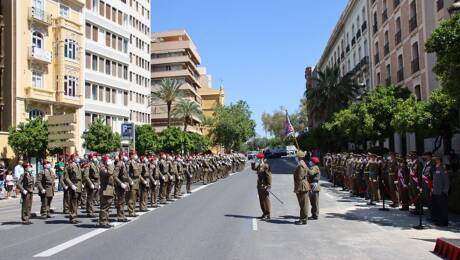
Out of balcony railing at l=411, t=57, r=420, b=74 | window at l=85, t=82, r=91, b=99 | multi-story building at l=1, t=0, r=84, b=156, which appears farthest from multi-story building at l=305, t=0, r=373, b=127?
multi-story building at l=1, t=0, r=84, b=156

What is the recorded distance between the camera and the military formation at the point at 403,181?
13.8m

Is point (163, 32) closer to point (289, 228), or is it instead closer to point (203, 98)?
point (203, 98)

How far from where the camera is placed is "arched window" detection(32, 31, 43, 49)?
4222cm

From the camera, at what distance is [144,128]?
60594mm

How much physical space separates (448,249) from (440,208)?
4495mm

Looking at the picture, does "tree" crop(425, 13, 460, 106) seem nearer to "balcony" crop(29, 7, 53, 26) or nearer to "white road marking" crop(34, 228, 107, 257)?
"white road marking" crop(34, 228, 107, 257)

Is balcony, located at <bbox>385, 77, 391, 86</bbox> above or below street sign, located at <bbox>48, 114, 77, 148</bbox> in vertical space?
above

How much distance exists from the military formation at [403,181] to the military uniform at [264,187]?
4172 mm

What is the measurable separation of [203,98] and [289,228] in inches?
4523

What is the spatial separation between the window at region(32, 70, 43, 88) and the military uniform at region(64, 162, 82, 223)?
28.1m

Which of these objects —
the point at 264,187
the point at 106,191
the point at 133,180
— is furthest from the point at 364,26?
the point at 106,191

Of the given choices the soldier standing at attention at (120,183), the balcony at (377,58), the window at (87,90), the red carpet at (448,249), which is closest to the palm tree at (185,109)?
the window at (87,90)

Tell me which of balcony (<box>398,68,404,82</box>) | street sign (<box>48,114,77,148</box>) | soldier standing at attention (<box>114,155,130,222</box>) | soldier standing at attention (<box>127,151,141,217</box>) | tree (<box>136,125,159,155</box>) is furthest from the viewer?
tree (<box>136,125,159,155</box>)

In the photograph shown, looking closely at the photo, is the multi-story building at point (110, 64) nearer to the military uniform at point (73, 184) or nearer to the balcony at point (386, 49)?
the balcony at point (386, 49)
